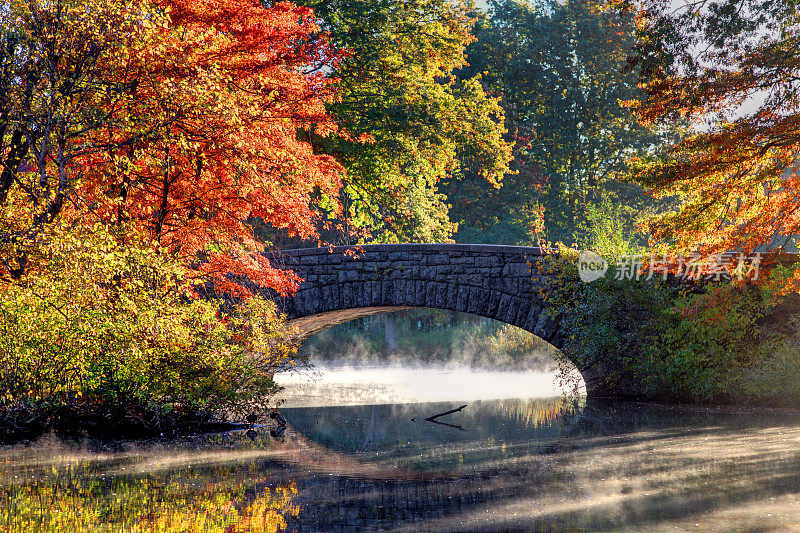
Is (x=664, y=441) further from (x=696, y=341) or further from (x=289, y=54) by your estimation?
(x=289, y=54)

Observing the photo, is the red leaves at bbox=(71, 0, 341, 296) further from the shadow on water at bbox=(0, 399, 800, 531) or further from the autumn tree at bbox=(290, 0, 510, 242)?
the autumn tree at bbox=(290, 0, 510, 242)

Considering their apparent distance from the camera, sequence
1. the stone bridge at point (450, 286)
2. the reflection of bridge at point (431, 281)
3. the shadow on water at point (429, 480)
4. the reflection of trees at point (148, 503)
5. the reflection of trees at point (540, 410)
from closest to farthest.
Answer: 1. the reflection of trees at point (148, 503)
2. the shadow on water at point (429, 480)
3. the reflection of trees at point (540, 410)
4. the stone bridge at point (450, 286)
5. the reflection of bridge at point (431, 281)

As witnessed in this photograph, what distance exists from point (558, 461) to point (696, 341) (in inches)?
248

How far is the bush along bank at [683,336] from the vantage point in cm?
1315

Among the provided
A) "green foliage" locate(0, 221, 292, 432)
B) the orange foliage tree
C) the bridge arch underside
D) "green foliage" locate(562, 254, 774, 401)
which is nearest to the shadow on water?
"green foliage" locate(0, 221, 292, 432)

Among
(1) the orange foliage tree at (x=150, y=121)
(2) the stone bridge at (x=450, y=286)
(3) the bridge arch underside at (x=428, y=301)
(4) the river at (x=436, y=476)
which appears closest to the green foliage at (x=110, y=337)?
(1) the orange foliage tree at (x=150, y=121)

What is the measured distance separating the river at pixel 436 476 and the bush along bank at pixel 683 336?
30.8 inches

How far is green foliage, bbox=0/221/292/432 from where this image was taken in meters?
8.74

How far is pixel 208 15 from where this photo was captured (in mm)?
10844

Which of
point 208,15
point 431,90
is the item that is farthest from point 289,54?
point 431,90

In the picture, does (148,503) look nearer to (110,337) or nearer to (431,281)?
(110,337)

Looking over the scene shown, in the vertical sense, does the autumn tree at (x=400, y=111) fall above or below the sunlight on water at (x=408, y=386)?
above
